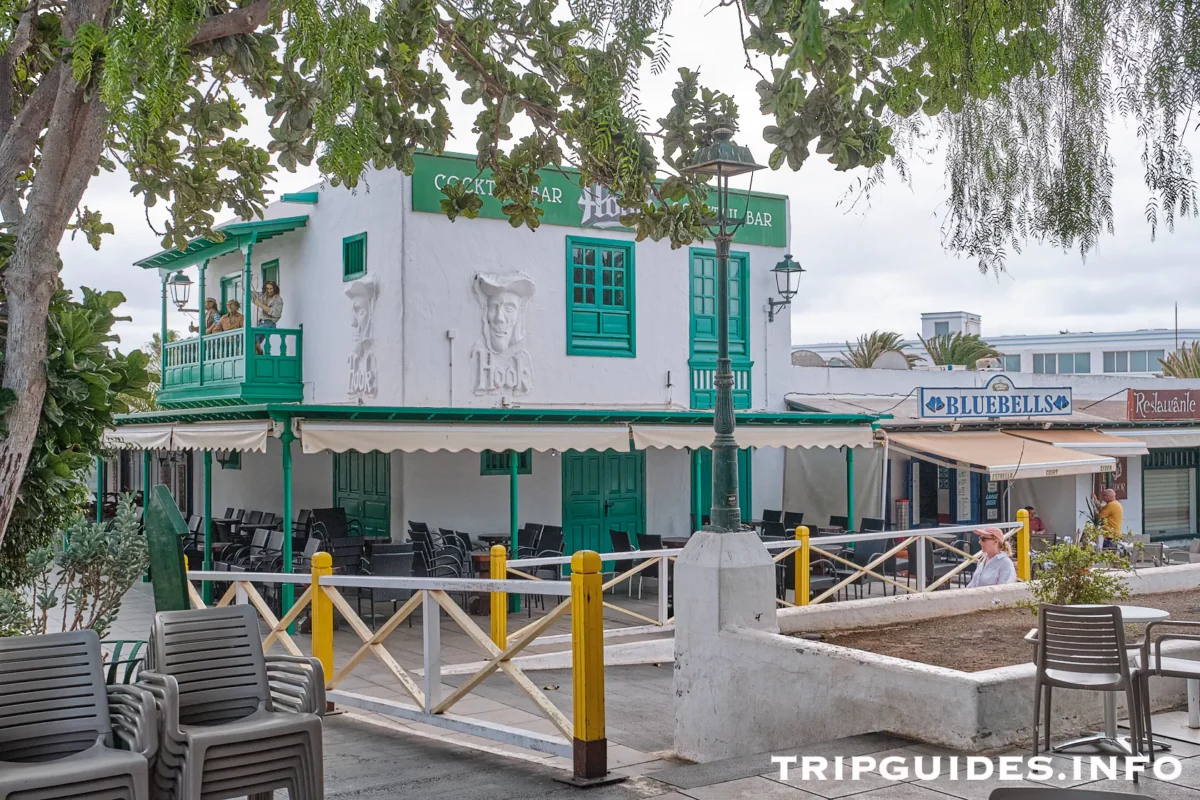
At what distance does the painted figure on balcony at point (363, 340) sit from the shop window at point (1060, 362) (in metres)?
38.3

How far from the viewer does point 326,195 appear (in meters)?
17.1

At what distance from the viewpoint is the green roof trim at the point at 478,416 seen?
481 inches

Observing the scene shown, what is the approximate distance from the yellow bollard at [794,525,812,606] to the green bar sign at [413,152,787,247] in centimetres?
446

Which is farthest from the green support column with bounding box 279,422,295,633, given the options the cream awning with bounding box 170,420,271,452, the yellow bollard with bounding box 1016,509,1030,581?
the yellow bollard with bounding box 1016,509,1030,581

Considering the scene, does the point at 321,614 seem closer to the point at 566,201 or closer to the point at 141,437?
the point at 141,437

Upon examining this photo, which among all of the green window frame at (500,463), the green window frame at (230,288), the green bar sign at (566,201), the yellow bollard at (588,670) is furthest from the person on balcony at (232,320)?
the yellow bollard at (588,670)

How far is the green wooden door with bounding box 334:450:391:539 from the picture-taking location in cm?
1617

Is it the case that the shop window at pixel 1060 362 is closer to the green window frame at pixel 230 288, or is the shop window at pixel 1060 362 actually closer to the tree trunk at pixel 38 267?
the green window frame at pixel 230 288

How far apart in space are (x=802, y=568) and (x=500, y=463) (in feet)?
17.9

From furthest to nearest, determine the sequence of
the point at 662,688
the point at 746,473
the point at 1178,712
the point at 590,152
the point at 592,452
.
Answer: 1. the point at 746,473
2. the point at 592,452
3. the point at 662,688
4. the point at 590,152
5. the point at 1178,712

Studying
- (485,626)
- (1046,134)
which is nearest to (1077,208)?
(1046,134)

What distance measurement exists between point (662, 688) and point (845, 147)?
20.5ft

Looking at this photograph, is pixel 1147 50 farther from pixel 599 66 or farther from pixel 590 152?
pixel 590 152

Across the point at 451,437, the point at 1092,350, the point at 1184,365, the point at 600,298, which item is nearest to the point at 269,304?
the point at 600,298
